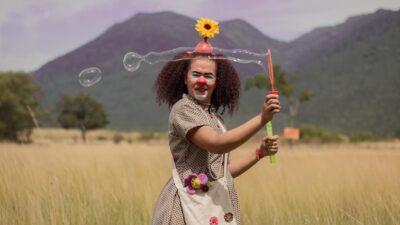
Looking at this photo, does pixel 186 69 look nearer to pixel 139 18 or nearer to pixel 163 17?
pixel 163 17

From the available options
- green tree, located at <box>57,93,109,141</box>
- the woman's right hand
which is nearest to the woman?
the woman's right hand

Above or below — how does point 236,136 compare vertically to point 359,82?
above

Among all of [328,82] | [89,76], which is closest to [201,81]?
[89,76]

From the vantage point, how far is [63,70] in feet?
542

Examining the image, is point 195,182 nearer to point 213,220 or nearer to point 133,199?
point 213,220

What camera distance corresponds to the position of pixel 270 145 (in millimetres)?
2562

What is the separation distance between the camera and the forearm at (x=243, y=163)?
281cm

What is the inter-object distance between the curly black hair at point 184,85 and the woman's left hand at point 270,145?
36 centimetres

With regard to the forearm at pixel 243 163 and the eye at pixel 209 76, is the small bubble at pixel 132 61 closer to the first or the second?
the eye at pixel 209 76

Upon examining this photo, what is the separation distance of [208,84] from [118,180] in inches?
111

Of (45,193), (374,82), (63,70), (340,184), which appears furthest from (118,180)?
(63,70)

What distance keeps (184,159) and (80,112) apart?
50.4m

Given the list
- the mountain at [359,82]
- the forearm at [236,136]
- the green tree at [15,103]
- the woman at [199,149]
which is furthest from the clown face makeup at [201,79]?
the mountain at [359,82]

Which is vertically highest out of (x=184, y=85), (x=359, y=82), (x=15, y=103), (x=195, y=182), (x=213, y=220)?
(x=184, y=85)
